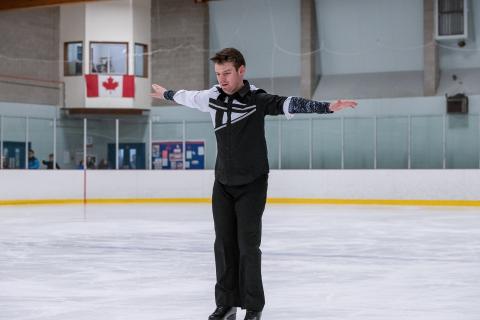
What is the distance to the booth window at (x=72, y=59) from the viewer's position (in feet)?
86.0

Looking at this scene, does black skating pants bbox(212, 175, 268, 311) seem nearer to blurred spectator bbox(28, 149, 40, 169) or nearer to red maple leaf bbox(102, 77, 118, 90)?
blurred spectator bbox(28, 149, 40, 169)

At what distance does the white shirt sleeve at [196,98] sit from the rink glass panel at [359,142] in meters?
→ 17.9

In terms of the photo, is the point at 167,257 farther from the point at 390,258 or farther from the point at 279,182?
the point at 279,182

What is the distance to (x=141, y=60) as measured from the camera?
26812 mm

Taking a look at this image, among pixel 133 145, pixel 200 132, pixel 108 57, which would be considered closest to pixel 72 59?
pixel 108 57

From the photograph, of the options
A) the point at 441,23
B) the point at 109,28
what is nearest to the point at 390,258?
the point at 441,23

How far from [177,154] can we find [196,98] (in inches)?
761

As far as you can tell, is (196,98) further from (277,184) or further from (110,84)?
(110,84)

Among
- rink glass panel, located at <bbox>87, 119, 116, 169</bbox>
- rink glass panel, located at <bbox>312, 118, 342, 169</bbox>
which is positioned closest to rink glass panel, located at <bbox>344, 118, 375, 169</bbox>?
rink glass panel, located at <bbox>312, 118, 342, 169</bbox>

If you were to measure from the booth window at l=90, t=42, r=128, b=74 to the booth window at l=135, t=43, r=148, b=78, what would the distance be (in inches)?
19.2

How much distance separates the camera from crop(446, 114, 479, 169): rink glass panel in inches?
843

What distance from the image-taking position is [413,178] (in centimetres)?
2073

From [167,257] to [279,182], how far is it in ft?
44.5

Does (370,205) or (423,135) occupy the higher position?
(423,135)
